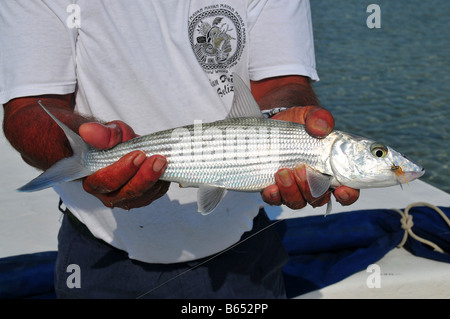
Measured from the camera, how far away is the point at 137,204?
263cm

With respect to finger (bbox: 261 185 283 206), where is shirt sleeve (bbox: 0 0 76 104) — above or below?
above

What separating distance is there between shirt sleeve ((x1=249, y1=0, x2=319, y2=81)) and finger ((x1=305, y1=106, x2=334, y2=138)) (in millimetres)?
699

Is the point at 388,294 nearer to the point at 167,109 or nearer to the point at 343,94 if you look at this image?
the point at 167,109

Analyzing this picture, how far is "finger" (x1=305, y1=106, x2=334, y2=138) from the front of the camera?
2.58 meters

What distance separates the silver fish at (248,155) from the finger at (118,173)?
3.6 inches

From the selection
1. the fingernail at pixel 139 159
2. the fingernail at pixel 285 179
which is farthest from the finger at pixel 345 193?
the fingernail at pixel 139 159

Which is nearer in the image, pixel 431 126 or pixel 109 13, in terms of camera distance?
pixel 109 13

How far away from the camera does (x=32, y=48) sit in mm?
2754

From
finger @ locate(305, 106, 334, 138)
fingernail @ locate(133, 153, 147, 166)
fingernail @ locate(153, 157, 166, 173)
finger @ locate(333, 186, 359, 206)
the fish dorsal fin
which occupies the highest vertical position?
the fish dorsal fin

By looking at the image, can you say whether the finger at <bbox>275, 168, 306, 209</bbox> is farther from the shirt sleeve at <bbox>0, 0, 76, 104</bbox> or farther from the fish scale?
the shirt sleeve at <bbox>0, 0, 76, 104</bbox>

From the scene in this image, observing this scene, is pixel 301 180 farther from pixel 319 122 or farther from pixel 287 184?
pixel 319 122

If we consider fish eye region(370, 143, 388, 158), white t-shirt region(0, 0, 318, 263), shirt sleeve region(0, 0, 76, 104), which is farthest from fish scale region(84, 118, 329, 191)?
shirt sleeve region(0, 0, 76, 104)
